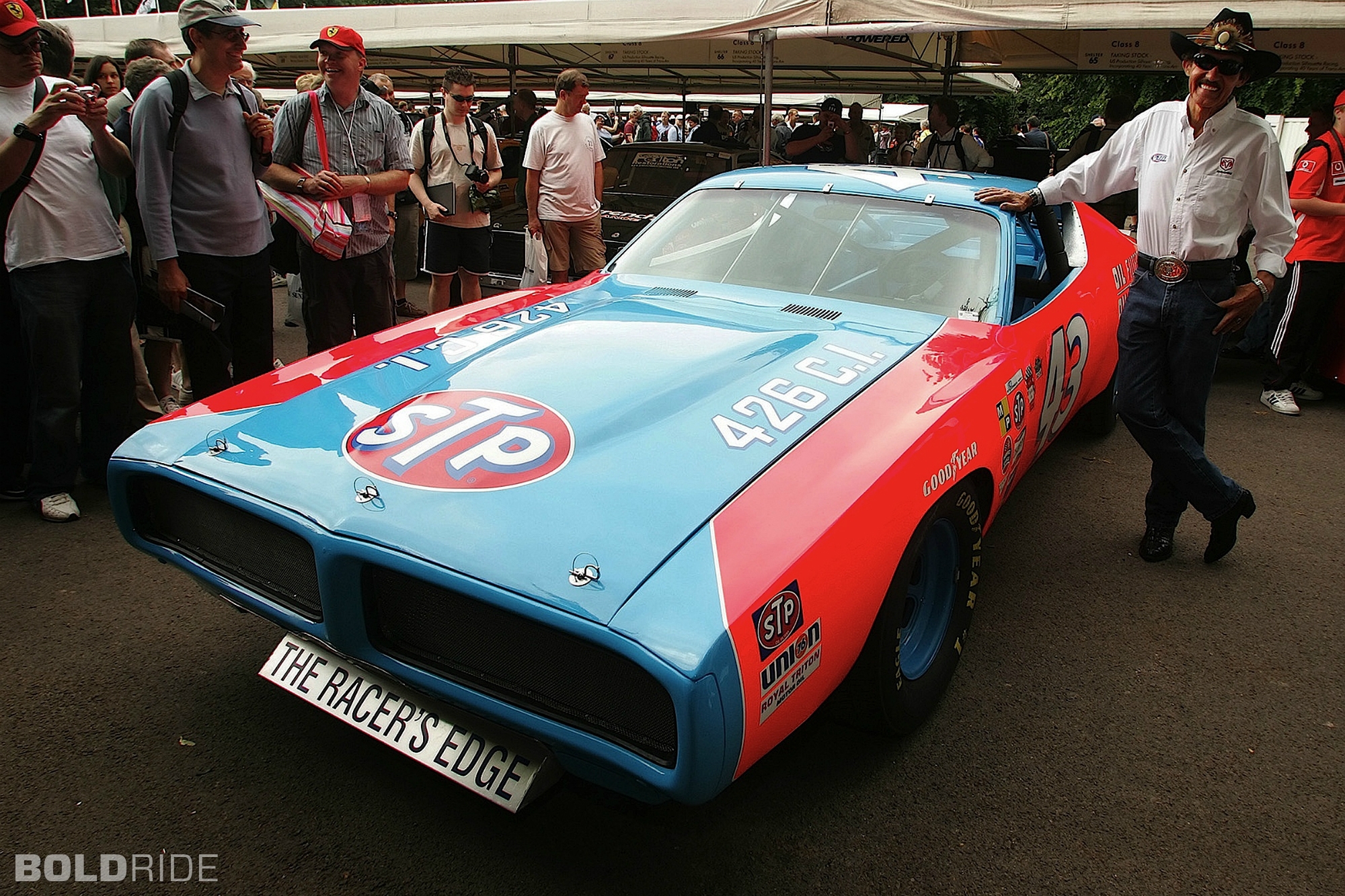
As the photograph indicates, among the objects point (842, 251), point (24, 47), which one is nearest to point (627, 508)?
point (842, 251)

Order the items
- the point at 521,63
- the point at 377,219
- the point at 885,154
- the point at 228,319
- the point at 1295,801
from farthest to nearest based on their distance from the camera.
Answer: the point at 885,154
the point at 521,63
the point at 377,219
the point at 228,319
the point at 1295,801

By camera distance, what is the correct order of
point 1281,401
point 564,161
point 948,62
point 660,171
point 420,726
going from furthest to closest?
1. point 948,62
2. point 660,171
3. point 564,161
4. point 1281,401
5. point 420,726

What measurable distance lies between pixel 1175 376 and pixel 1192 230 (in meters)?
0.51

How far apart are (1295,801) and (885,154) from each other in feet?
66.3

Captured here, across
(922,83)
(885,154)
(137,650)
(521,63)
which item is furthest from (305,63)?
(137,650)

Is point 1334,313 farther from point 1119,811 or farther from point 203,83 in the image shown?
point 203,83

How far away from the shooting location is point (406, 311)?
7191 mm

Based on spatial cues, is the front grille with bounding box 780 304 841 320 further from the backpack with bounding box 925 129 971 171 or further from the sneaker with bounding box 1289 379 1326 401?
the backpack with bounding box 925 129 971 171

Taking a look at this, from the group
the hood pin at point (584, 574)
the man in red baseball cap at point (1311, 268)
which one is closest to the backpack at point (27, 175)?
the hood pin at point (584, 574)

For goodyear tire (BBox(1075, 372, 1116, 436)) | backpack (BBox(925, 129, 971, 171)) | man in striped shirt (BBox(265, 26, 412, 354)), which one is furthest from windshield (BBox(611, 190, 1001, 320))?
backpack (BBox(925, 129, 971, 171))

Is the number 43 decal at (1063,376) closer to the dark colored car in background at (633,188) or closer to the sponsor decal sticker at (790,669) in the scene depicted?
the sponsor decal sticker at (790,669)

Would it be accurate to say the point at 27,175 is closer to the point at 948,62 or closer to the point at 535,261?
the point at 535,261

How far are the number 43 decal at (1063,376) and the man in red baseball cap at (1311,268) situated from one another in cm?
254

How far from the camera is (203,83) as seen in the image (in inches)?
137
